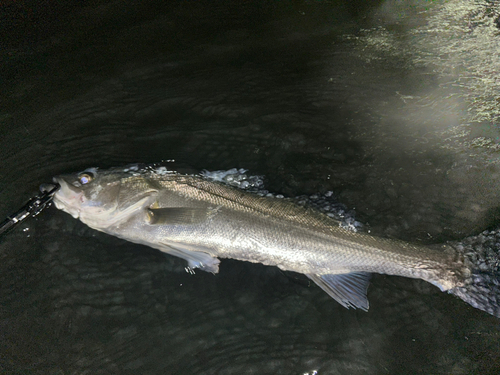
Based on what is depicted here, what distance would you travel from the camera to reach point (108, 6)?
6855 mm

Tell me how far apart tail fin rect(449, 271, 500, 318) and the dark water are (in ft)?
0.65

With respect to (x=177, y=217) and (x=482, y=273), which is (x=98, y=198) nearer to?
(x=177, y=217)

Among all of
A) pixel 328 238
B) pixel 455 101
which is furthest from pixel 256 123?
pixel 455 101

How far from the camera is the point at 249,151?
13.5 ft

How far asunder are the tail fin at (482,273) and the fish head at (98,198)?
2.75 meters

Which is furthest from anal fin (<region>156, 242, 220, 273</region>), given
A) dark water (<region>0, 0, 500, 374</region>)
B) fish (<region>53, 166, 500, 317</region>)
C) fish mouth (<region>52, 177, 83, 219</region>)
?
fish mouth (<region>52, 177, 83, 219</region>)

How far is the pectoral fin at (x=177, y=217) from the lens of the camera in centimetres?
307

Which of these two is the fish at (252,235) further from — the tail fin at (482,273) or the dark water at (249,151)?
the dark water at (249,151)

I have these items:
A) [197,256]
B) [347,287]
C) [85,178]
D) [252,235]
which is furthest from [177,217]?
[347,287]

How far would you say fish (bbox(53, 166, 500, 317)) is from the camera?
2.82m

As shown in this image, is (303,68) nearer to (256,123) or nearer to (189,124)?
(256,123)

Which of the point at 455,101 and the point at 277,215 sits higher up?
the point at 277,215

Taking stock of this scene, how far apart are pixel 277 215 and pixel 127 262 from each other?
57.1 inches

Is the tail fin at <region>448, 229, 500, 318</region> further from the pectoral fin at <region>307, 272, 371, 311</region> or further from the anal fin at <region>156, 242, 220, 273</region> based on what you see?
the anal fin at <region>156, 242, 220, 273</region>
